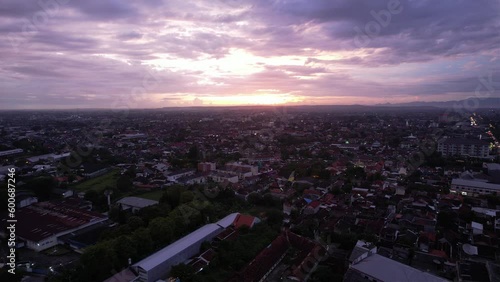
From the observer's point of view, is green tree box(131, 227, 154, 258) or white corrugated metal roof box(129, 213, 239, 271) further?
green tree box(131, 227, 154, 258)

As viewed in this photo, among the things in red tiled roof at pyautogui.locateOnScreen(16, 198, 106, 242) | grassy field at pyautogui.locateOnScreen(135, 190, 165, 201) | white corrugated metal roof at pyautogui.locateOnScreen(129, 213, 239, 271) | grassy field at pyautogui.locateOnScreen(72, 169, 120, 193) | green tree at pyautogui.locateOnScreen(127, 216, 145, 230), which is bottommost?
grassy field at pyautogui.locateOnScreen(135, 190, 165, 201)

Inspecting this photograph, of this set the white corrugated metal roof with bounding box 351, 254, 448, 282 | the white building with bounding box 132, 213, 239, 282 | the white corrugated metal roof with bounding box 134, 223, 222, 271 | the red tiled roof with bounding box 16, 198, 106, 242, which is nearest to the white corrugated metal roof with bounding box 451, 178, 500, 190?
the white corrugated metal roof with bounding box 351, 254, 448, 282

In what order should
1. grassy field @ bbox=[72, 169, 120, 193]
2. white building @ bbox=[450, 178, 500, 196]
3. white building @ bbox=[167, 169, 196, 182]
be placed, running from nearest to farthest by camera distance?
white building @ bbox=[450, 178, 500, 196] → grassy field @ bbox=[72, 169, 120, 193] → white building @ bbox=[167, 169, 196, 182]

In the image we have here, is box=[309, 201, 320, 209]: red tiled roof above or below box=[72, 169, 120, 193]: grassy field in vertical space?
above

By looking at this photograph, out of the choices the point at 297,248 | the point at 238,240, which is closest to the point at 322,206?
the point at 297,248

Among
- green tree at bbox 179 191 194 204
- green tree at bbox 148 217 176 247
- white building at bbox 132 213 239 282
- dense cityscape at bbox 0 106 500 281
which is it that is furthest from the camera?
green tree at bbox 179 191 194 204

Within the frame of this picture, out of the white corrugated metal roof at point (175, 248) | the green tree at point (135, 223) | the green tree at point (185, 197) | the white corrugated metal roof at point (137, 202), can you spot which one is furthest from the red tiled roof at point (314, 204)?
the green tree at point (135, 223)

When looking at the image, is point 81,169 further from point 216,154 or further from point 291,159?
point 291,159

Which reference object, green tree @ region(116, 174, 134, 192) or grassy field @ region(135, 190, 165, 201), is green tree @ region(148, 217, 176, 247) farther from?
green tree @ region(116, 174, 134, 192)

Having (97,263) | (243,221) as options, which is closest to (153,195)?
(243,221)
